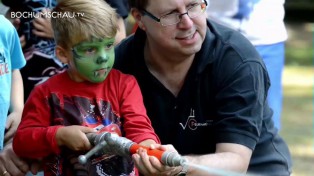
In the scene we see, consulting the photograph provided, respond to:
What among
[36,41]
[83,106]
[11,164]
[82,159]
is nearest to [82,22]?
[83,106]

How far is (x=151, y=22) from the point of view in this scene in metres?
3.43

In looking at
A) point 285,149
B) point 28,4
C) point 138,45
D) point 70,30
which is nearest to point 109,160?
point 70,30

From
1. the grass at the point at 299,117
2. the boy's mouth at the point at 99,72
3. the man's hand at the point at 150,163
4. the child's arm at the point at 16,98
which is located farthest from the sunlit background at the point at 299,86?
the man's hand at the point at 150,163

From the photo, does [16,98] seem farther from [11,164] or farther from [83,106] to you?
[83,106]

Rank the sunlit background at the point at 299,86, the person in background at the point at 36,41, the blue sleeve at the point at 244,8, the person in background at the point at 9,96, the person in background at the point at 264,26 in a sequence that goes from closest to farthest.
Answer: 1. the person in background at the point at 9,96
2. the person in background at the point at 36,41
3. the person in background at the point at 264,26
4. the blue sleeve at the point at 244,8
5. the sunlit background at the point at 299,86

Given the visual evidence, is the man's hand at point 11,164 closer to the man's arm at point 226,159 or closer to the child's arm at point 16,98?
the child's arm at point 16,98

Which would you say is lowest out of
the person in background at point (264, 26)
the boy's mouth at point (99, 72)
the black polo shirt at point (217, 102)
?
the person in background at point (264, 26)

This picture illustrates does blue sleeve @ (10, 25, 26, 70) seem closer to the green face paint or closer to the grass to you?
the green face paint

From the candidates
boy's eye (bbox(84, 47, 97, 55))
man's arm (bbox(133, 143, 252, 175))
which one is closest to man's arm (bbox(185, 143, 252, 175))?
man's arm (bbox(133, 143, 252, 175))

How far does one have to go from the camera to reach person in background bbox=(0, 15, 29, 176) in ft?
10.6

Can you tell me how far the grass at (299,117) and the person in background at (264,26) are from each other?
1873mm

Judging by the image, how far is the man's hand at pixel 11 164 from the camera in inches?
126

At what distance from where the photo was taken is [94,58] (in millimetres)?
3025

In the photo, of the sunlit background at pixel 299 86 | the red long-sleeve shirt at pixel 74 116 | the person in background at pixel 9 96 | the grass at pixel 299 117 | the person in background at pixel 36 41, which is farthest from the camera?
the sunlit background at pixel 299 86
